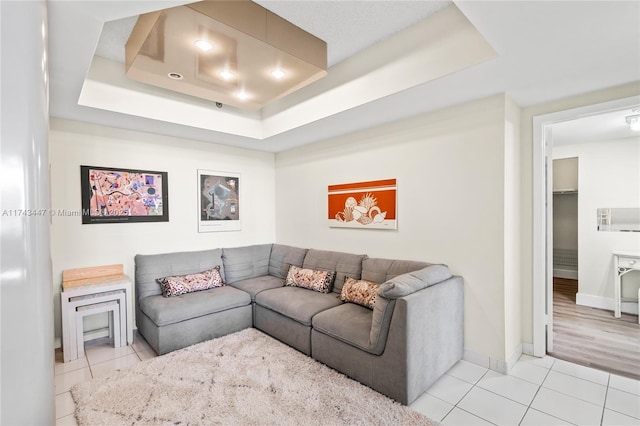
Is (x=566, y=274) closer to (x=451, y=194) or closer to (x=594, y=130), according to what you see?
(x=594, y=130)

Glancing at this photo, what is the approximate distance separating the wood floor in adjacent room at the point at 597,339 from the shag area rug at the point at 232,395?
1910 mm

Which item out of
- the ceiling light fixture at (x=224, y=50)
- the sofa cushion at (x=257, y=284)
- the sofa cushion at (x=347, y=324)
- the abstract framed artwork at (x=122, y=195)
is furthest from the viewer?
the sofa cushion at (x=257, y=284)

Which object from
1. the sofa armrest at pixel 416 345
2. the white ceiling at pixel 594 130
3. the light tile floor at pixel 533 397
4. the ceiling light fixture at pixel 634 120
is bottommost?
the light tile floor at pixel 533 397

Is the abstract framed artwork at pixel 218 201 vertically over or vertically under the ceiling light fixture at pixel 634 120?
under

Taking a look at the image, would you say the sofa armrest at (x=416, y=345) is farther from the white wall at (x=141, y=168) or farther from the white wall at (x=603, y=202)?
the white wall at (x=603, y=202)

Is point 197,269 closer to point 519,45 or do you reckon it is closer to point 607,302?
point 519,45

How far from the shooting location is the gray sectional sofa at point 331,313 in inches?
84.3

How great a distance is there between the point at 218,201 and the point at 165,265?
3.58ft

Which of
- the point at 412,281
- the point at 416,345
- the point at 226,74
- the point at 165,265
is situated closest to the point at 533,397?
the point at 416,345

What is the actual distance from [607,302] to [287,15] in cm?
516

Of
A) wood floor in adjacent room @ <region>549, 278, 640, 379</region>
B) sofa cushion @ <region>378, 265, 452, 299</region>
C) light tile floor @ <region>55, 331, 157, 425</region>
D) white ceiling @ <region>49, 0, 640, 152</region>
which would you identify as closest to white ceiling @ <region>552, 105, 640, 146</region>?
white ceiling @ <region>49, 0, 640, 152</region>

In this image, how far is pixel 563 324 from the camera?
3.53 meters

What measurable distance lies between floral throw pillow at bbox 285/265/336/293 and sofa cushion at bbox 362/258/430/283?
44 centimetres

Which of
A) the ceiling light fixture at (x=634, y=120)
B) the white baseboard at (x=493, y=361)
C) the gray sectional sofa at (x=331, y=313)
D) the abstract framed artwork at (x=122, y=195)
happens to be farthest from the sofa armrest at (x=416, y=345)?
the abstract framed artwork at (x=122, y=195)
